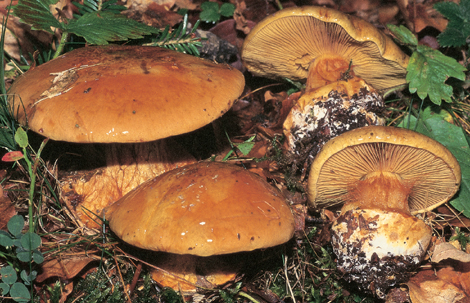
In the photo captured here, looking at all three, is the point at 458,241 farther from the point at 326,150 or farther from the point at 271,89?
the point at 271,89

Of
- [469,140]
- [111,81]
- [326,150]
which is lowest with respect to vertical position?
[469,140]

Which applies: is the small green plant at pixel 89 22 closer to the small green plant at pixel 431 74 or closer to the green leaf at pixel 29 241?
the green leaf at pixel 29 241

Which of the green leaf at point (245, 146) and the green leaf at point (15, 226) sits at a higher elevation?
the green leaf at point (15, 226)

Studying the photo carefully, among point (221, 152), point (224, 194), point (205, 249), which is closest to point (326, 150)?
point (224, 194)

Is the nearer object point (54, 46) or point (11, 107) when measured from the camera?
point (11, 107)

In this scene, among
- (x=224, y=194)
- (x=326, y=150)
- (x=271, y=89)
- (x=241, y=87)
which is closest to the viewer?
(x=224, y=194)

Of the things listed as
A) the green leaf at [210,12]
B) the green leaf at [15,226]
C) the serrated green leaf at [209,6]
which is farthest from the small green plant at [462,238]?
the serrated green leaf at [209,6]

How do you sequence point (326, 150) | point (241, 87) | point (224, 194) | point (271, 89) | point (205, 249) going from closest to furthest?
1. point (205, 249)
2. point (224, 194)
3. point (326, 150)
4. point (241, 87)
5. point (271, 89)
